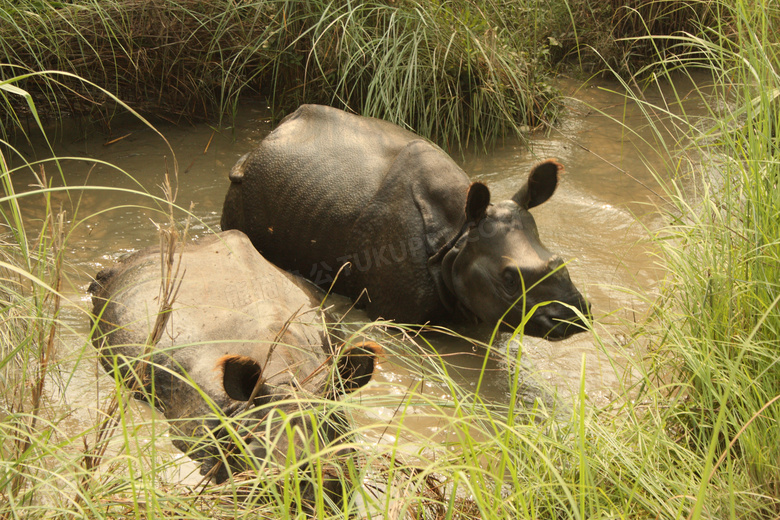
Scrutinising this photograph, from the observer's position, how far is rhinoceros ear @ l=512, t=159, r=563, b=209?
4.51m

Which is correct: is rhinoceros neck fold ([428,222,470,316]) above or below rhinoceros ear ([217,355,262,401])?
below

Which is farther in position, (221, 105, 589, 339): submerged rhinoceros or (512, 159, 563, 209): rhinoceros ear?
(512, 159, 563, 209): rhinoceros ear

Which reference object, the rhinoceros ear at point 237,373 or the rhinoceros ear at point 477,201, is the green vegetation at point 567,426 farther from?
the rhinoceros ear at point 477,201

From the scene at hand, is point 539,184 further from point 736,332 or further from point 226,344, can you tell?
point 226,344

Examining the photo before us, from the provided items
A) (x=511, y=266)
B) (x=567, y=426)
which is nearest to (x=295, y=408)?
(x=567, y=426)

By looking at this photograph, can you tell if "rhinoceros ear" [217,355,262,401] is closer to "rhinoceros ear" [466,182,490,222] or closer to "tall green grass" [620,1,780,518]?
"tall green grass" [620,1,780,518]

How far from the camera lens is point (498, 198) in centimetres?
624

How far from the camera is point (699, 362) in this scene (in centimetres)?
291

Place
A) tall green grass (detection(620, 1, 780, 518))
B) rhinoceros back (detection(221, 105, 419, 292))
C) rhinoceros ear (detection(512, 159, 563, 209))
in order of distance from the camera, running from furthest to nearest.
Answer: rhinoceros back (detection(221, 105, 419, 292)), rhinoceros ear (detection(512, 159, 563, 209)), tall green grass (detection(620, 1, 780, 518))

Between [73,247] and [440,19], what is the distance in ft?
11.1

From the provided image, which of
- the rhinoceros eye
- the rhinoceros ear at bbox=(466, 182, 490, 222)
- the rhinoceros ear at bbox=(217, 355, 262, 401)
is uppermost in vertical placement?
the rhinoceros ear at bbox=(466, 182, 490, 222)

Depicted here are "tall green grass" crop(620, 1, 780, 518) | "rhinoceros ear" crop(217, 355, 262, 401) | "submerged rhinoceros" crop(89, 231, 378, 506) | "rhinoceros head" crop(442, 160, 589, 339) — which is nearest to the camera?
"tall green grass" crop(620, 1, 780, 518)

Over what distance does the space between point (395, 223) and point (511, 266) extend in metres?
0.86

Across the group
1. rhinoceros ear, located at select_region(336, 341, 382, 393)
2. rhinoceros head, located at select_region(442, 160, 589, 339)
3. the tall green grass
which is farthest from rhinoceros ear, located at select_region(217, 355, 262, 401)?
rhinoceros head, located at select_region(442, 160, 589, 339)
